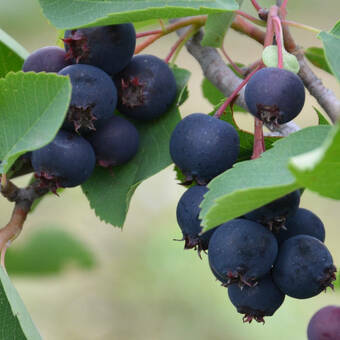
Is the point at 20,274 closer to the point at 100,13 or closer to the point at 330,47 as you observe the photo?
the point at 100,13

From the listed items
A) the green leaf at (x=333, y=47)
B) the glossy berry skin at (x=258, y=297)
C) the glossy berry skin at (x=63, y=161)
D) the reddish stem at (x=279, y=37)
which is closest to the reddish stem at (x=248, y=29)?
the reddish stem at (x=279, y=37)

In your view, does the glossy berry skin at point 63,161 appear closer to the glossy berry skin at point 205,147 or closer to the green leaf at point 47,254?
the glossy berry skin at point 205,147

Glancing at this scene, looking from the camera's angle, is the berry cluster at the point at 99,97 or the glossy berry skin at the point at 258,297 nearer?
the glossy berry skin at the point at 258,297

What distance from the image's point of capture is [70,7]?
1.00 m

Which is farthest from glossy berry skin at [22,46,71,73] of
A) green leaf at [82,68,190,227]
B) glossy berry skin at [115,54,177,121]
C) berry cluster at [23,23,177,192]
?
green leaf at [82,68,190,227]

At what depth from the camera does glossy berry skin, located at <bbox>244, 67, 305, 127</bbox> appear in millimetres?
881

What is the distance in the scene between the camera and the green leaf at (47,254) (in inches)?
71.1

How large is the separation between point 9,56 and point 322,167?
0.74 meters

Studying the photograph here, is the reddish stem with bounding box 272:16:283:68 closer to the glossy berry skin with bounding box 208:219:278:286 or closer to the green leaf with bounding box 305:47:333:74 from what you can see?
the glossy berry skin with bounding box 208:219:278:286

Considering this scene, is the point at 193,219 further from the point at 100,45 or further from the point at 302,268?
the point at 100,45

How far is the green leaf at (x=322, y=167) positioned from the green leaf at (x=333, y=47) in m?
0.15

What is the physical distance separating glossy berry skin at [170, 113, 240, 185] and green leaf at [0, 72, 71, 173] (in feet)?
0.70

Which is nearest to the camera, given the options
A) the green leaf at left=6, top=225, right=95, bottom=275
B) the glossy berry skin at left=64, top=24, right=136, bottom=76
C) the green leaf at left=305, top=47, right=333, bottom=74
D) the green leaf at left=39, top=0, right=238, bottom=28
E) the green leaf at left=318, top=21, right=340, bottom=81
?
the green leaf at left=318, top=21, right=340, bottom=81

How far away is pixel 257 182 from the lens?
0.72 meters
